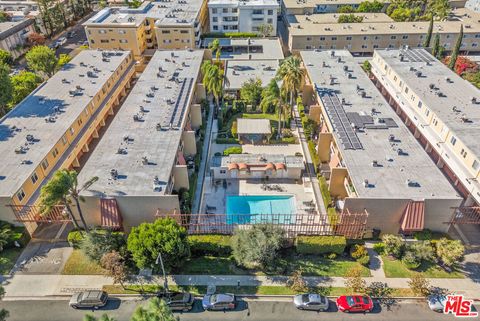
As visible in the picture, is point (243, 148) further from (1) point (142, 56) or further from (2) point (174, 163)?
(1) point (142, 56)

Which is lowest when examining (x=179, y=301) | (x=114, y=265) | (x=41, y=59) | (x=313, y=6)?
(x=179, y=301)

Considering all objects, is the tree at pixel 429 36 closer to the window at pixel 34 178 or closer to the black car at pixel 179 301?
the black car at pixel 179 301

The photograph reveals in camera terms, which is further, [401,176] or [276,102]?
[276,102]

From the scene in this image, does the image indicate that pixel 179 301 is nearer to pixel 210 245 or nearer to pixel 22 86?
pixel 210 245

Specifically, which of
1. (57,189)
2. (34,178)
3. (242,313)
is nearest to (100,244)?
(57,189)

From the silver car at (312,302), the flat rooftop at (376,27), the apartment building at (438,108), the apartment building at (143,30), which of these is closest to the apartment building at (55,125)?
the apartment building at (143,30)

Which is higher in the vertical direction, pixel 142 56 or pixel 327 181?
pixel 142 56

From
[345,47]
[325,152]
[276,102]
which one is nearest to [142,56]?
[276,102]
